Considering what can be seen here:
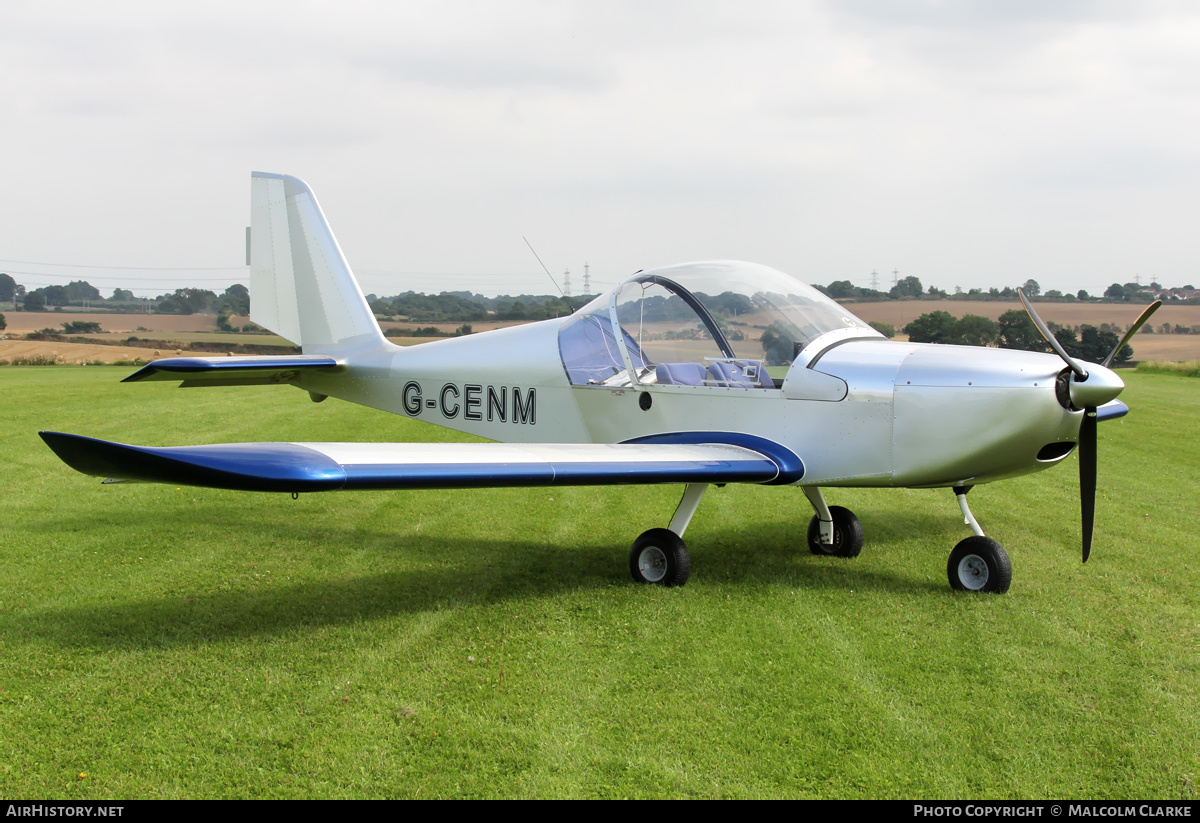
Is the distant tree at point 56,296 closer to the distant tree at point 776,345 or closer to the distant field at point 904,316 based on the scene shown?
the distant field at point 904,316

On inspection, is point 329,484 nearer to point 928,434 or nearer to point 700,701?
point 700,701

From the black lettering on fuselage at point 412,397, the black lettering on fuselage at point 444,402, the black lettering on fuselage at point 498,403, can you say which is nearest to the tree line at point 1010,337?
the black lettering on fuselage at point 498,403

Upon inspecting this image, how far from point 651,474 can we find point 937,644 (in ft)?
6.58

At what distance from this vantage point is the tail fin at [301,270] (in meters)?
9.16

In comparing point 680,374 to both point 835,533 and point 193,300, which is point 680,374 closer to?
point 835,533

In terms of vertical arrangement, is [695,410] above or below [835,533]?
above

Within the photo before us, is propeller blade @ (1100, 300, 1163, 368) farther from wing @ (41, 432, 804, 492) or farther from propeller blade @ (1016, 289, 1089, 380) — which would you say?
wing @ (41, 432, 804, 492)

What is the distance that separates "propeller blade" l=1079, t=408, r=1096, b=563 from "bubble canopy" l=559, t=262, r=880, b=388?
1.68 metres

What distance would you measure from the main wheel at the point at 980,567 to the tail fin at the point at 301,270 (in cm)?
630

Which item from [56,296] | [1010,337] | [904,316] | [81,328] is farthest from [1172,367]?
[56,296]

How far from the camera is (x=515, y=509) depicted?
27.7 feet

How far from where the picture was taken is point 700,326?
6645mm

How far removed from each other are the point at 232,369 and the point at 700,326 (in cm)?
418

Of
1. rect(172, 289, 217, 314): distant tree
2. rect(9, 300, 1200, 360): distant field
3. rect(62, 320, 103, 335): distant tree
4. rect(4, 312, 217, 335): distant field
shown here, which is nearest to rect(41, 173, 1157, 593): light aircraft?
rect(9, 300, 1200, 360): distant field
